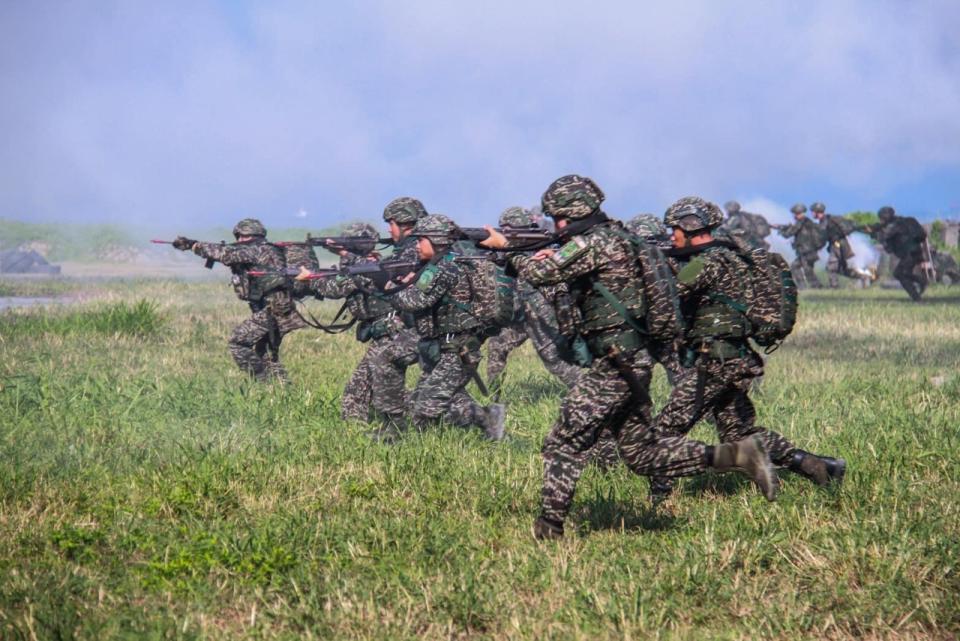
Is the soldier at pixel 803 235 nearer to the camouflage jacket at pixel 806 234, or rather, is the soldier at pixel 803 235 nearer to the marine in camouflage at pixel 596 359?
the camouflage jacket at pixel 806 234

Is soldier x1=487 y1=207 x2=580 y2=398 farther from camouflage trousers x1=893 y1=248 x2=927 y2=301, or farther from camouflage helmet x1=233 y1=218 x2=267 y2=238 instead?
camouflage trousers x1=893 y1=248 x2=927 y2=301

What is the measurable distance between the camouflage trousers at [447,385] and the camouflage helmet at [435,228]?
82 cm

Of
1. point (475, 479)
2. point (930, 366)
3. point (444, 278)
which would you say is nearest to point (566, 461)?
point (475, 479)

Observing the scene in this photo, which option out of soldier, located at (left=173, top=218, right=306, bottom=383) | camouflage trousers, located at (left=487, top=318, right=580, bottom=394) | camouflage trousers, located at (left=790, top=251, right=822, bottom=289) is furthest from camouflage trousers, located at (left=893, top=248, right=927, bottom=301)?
soldier, located at (left=173, top=218, right=306, bottom=383)

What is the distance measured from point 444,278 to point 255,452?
195 cm

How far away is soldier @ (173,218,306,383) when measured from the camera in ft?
40.1

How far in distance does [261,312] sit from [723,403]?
20.6 ft

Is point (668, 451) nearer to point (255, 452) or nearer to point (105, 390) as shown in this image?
point (255, 452)

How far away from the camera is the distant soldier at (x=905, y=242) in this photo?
2327 cm

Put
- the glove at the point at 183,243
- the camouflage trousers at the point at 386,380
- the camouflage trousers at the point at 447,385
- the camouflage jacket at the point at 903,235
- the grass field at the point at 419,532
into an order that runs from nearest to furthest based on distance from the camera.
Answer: the grass field at the point at 419,532 → the camouflage trousers at the point at 447,385 → the camouflage trousers at the point at 386,380 → the glove at the point at 183,243 → the camouflage jacket at the point at 903,235

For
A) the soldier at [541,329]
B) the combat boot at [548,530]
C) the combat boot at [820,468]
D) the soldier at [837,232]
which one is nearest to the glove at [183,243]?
the soldier at [541,329]

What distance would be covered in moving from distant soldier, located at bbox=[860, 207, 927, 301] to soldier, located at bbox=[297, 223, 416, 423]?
1582 centimetres

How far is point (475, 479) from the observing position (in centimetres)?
729

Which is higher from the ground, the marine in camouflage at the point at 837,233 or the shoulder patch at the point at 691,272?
the marine in camouflage at the point at 837,233
